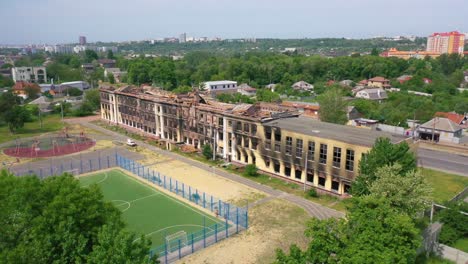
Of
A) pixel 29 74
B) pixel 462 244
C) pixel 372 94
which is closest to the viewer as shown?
pixel 462 244

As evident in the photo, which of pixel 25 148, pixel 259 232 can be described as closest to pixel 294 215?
pixel 259 232

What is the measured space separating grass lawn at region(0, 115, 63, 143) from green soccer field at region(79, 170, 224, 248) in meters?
36.9

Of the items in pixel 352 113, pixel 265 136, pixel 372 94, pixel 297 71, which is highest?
pixel 297 71

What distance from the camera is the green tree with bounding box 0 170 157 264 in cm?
2079

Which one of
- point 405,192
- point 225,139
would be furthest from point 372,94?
point 405,192

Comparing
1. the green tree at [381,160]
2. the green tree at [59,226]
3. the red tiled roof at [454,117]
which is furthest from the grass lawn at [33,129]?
the red tiled roof at [454,117]

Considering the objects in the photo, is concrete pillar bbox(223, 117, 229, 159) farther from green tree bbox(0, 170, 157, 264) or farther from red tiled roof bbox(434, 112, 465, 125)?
red tiled roof bbox(434, 112, 465, 125)

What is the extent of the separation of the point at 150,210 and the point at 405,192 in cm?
2785

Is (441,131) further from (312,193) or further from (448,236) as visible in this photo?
(448,236)

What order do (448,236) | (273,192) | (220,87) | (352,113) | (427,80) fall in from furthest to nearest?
(427,80), (220,87), (352,113), (273,192), (448,236)

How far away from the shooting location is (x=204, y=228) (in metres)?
36.8

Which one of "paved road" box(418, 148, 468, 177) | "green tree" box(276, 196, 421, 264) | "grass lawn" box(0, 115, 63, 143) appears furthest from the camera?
"grass lawn" box(0, 115, 63, 143)

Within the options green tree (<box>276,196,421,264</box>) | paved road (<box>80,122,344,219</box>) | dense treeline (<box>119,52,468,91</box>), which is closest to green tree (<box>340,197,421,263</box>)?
green tree (<box>276,196,421,264</box>)

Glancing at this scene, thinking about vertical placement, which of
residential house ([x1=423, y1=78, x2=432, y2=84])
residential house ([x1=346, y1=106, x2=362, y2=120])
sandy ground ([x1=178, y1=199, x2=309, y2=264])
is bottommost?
sandy ground ([x1=178, y1=199, x2=309, y2=264])
